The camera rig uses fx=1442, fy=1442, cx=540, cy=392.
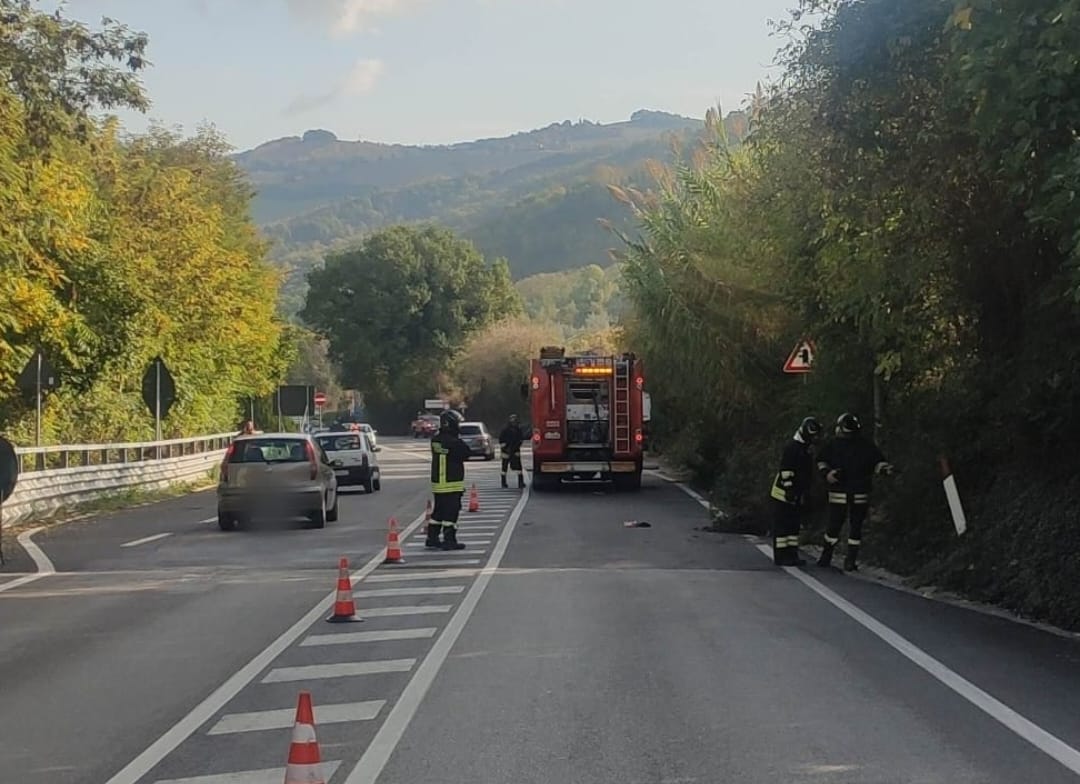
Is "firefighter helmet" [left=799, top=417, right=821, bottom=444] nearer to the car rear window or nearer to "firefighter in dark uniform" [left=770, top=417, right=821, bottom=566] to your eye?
"firefighter in dark uniform" [left=770, top=417, right=821, bottom=566]

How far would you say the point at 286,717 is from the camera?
846 centimetres

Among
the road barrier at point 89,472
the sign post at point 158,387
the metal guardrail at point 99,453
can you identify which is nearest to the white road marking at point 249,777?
the road barrier at point 89,472

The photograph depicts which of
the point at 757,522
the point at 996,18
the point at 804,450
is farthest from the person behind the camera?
the point at 757,522

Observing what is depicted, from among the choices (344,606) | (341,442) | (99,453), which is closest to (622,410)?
→ (341,442)

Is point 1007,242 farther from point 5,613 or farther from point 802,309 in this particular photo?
point 5,613

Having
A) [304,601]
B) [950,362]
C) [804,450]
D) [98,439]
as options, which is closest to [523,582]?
[304,601]

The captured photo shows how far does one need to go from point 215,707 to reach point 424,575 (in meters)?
7.19

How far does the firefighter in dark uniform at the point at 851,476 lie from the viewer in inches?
653

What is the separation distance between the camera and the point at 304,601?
13.8 metres

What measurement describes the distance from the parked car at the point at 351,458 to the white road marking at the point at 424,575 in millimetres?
16675

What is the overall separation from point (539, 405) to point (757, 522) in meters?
11.4

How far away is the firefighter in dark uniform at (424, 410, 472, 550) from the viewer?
18.2m

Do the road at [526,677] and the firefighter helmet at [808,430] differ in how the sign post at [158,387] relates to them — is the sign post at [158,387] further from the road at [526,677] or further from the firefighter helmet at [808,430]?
the firefighter helmet at [808,430]

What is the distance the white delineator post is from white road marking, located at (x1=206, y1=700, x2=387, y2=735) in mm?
8547
